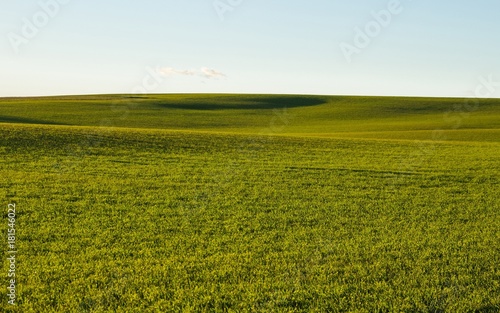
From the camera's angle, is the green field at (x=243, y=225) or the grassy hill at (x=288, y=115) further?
the grassy hill at (x=288, y=115)

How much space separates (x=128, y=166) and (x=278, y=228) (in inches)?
483

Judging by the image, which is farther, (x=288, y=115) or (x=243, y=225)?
(x=288, y=115)

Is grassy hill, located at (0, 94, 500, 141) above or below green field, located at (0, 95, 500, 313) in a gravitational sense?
above

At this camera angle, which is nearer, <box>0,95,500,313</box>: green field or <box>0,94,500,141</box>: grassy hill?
<box>0,95,500,313</box>: green field

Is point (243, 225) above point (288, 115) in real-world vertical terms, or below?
below

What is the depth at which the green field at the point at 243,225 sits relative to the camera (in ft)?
28.5

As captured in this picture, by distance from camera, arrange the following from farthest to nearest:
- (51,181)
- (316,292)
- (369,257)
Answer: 1. (51,181)
2. (369,257)
3. (316,292)

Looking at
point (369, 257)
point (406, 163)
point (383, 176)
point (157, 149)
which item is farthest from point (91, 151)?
point (369, 257)

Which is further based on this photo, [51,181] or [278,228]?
[51,181]

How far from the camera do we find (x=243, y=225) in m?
13.3

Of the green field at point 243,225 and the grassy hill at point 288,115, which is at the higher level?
the grassy hill at point 288,115

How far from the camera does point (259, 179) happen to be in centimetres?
2080

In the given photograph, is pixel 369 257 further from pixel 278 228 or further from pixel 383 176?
pixel 383 176

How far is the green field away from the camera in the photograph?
28.5 feet
